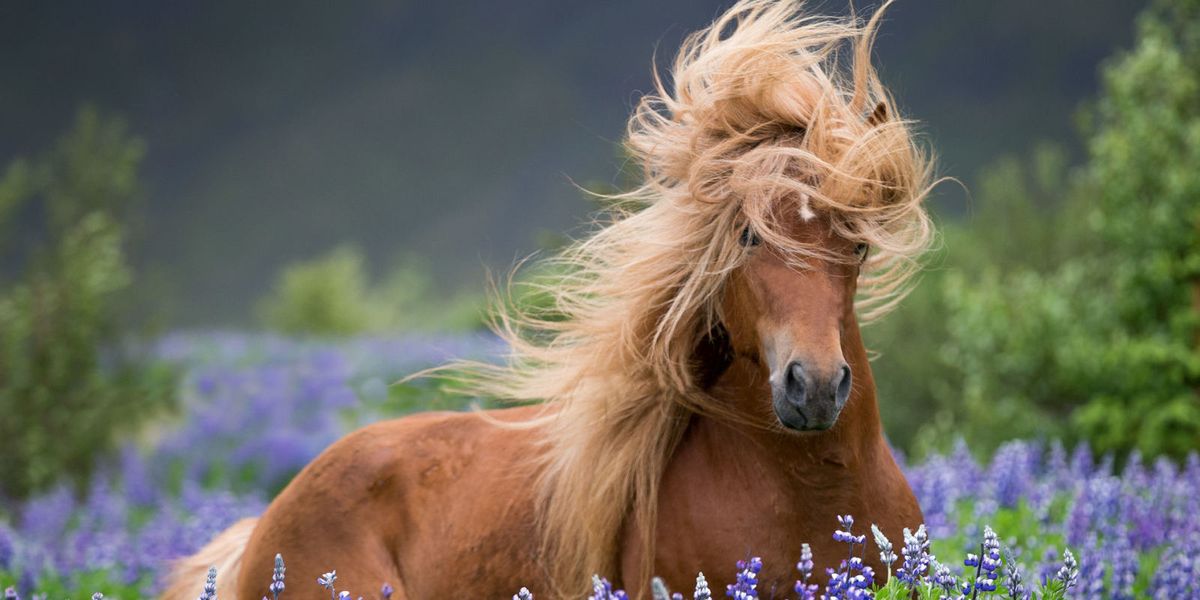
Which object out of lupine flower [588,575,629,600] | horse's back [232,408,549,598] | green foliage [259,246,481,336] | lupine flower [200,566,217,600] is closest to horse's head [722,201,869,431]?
lupine flower [588,575,629,600]

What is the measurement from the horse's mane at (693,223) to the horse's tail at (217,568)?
4.17ft

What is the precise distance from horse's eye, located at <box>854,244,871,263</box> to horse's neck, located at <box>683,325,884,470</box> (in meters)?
0.19

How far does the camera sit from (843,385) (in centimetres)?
274

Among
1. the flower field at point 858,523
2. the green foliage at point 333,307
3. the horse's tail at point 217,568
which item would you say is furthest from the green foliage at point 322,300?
the horse's tail at point 217,568

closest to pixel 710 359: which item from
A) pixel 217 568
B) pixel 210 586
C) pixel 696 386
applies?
pixel 696 386

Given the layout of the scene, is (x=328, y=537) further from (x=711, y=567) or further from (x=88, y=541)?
(x=88, y=541)

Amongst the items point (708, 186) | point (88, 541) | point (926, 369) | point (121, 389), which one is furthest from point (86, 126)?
point (926, 369)

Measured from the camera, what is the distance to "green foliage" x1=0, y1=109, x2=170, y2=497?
1063 centimetres

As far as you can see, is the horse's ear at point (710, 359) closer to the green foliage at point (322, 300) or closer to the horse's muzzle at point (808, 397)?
the horse's muzzle at point (808, 397)

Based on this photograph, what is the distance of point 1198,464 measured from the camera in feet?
18.8

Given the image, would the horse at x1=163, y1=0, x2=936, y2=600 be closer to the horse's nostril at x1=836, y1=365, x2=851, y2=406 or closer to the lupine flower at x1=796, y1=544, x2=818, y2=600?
the horse's nostril at x1=836, y1=365, x2=851, y2=406

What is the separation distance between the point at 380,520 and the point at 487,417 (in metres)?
0.50

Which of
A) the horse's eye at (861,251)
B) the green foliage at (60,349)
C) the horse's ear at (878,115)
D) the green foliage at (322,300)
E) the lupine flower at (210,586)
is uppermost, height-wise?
the green foliage at (322,300)

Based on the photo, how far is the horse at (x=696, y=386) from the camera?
2986mm
